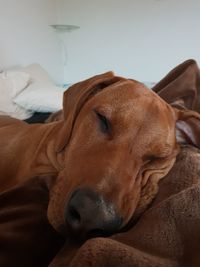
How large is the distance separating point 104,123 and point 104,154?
124mm

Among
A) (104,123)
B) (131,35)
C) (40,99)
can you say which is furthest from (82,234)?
(131,35)

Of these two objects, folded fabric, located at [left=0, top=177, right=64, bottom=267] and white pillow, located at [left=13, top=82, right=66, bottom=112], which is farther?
white pillow, located at [left=13, top=82, right=66, bottom=112]

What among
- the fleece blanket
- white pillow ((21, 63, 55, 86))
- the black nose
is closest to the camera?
the fleece blanket

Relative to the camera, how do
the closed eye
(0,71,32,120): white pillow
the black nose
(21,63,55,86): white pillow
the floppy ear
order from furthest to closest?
(21,63,55,86): white pillow → (0,71,32,120): white pillow → the floppy ear → the closed eye → the black nose

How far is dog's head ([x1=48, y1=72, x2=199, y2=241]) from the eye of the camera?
0.67 m

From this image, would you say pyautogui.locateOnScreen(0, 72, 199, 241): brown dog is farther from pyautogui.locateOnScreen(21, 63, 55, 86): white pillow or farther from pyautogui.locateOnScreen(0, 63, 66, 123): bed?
pyautogui.locateOnScreen(21, 63, 55, 86): white pillow

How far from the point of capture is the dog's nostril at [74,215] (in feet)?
2.14

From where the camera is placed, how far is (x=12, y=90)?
114 inches

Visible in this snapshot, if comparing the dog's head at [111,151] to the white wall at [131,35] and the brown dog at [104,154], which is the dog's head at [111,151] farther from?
the white wall at [131,35]

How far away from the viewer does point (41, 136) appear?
47.2 inches

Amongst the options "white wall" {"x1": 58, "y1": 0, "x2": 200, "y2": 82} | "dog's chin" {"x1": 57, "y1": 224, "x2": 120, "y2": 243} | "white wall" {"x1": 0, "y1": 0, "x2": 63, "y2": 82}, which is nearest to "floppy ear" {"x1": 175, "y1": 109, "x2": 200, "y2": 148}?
"dog's chin" {"x1": 57, "y1": 224, "x2": 120, "y2": 243}

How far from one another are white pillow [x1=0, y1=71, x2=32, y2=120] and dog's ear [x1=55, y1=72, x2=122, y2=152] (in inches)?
65.3

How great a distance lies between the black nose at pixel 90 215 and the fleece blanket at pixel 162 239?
4cm

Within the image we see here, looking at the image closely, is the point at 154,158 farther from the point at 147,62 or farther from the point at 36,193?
the point at 147,62
